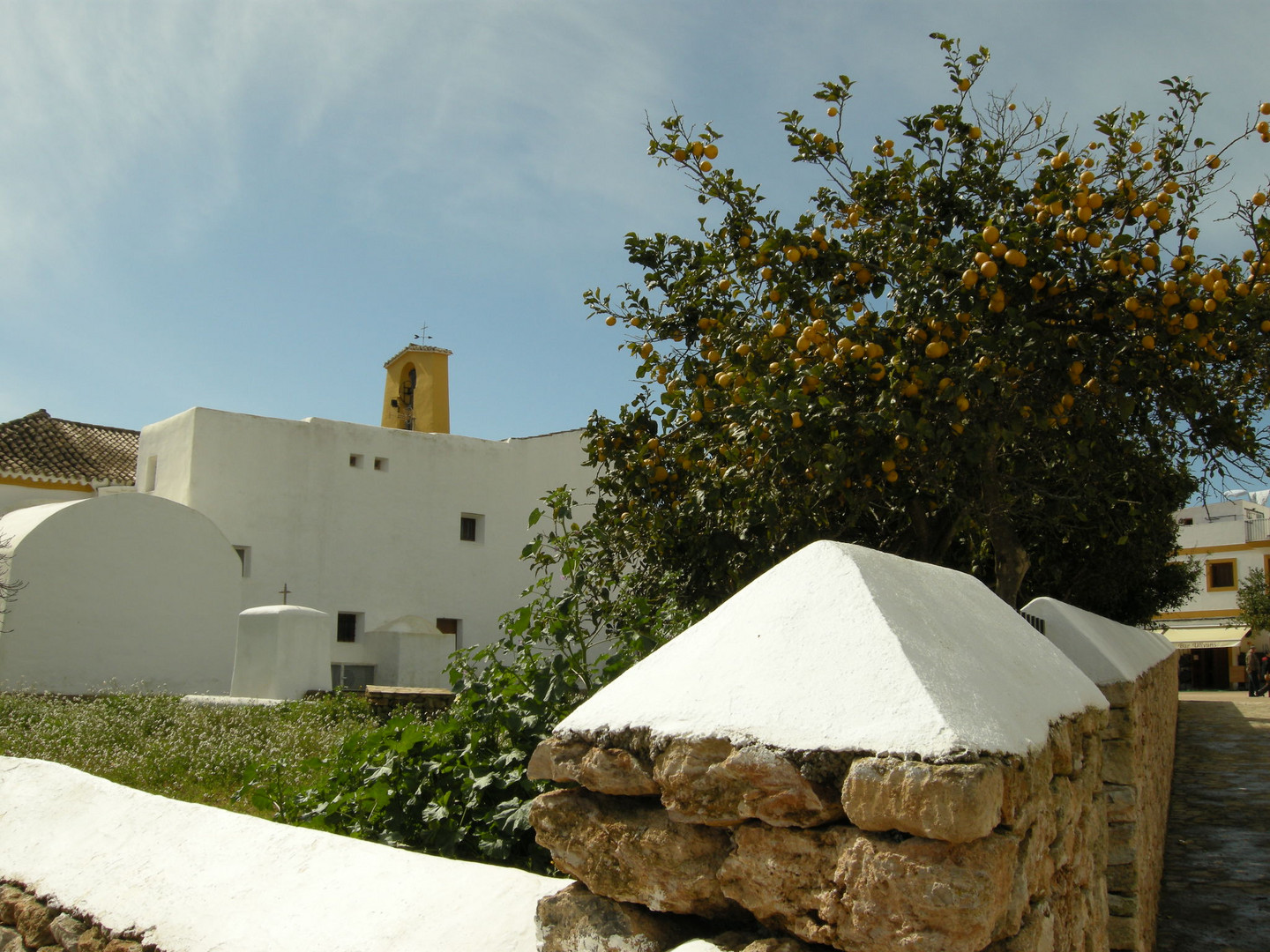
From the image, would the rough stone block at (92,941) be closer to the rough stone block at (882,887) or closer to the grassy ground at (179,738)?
the grassy ground at (179,738)

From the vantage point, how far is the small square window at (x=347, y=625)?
21086 mm

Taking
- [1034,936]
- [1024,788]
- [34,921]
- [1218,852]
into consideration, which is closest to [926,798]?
[1024,788]

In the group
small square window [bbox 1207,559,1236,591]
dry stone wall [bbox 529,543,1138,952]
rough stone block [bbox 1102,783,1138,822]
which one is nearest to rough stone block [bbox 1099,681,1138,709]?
rough stone block [bbox 1102,783,1138,822]

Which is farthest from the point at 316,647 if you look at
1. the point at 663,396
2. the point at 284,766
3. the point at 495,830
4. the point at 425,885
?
the point at 425,885

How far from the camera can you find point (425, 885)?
2910 mm

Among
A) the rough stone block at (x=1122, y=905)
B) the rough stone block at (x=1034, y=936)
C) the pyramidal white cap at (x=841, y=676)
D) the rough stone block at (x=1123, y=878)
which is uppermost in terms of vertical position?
the pyramidal white cap at (x=841, y=676)

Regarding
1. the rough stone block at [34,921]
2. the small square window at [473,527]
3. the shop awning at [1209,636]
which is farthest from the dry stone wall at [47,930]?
the shop awning at [1209,636]

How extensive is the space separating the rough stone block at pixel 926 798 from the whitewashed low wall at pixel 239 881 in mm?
1237

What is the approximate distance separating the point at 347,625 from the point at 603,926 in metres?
20.3

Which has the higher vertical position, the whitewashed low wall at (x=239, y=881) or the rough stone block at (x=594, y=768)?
the rough stone block at (x=594, y=768)

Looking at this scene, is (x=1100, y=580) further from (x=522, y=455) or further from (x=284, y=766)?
(x=522, y=455)

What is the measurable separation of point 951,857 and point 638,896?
2.10 ft

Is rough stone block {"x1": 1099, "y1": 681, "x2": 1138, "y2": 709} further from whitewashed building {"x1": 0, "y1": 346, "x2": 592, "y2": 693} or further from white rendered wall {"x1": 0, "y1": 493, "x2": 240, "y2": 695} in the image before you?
whitewashed building {"x1": 0, "y1": 346, "x2": 592, "y2": 693}

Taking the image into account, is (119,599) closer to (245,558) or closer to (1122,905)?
(245,558)
